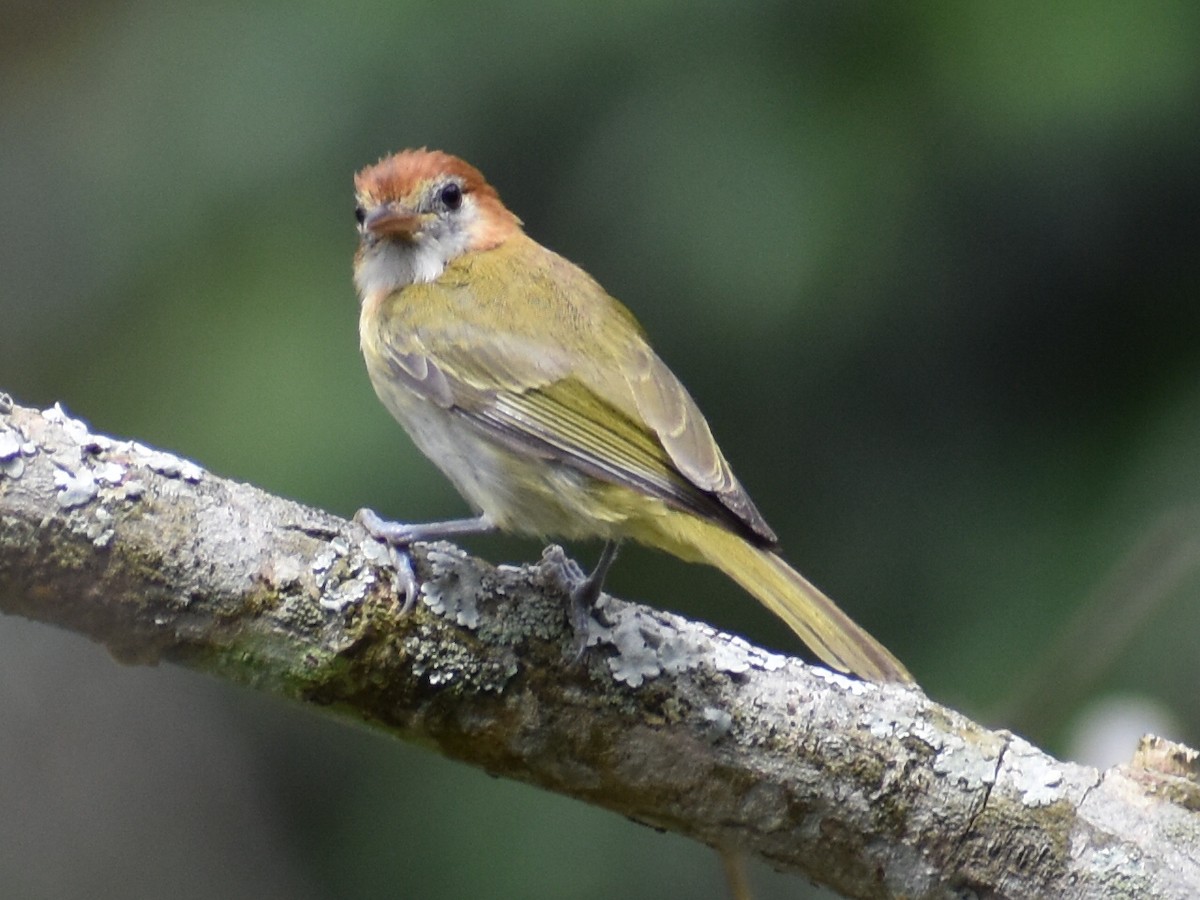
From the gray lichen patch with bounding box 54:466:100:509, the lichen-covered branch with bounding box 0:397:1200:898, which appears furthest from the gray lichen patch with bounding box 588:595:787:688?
the gray lichen patch with bounding box 54:466:100:509

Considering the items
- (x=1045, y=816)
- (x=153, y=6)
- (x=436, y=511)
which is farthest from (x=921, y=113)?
(x=153, y=6)

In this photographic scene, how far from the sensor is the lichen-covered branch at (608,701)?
2373 mm

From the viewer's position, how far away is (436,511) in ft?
13.8

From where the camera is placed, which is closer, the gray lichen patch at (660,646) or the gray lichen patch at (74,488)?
the gray lichen patch at (74,488)

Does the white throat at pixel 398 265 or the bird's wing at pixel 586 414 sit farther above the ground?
the white throat at pixel 398 265

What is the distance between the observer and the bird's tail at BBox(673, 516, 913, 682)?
2840 millimetres

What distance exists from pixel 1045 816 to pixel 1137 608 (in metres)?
1.09

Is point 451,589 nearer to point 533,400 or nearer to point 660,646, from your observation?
point 660,646

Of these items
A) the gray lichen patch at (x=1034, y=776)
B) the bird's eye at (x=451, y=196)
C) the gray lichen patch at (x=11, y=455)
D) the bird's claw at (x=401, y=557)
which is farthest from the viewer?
the bird's eye at (x=451, y=196)

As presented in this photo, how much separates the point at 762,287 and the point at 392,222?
1.06 meters

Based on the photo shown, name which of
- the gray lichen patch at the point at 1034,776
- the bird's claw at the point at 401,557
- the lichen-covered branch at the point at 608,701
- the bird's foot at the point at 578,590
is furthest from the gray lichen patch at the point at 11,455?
the gray lichen patch at the point at 1034,776

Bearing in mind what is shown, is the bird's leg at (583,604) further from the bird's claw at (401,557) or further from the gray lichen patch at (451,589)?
the bird's claw at (401,557)

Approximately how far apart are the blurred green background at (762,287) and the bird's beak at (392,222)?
0.61 meters

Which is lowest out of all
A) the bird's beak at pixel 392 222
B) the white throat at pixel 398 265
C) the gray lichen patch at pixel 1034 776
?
the gray lichen patch at pixel 1034 776
